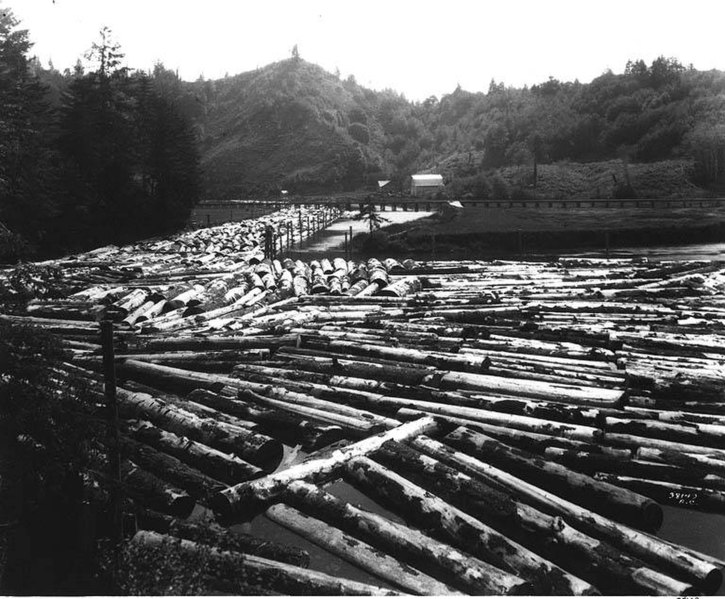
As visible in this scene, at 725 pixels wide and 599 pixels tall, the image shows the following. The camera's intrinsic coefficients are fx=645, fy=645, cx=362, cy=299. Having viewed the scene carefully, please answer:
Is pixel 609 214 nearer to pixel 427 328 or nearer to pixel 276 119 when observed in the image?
pixel 427 328

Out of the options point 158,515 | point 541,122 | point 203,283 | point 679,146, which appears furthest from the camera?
point 541,122

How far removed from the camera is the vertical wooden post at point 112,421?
6066 mm

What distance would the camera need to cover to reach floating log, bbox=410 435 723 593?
5.33 metres

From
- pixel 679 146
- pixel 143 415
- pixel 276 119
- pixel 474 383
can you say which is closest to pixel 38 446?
pixel 143 415

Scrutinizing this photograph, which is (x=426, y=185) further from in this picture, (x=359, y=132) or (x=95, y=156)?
(x=359, y=132)

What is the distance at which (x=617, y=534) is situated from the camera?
577 centimetres

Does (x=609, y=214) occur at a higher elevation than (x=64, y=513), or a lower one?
higher

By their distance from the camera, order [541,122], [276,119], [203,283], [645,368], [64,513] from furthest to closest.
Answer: [276,119] → [541,122] → [203,283] → [645,368] → [64,513]

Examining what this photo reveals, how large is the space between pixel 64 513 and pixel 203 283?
12386 mm

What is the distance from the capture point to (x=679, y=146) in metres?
80.6

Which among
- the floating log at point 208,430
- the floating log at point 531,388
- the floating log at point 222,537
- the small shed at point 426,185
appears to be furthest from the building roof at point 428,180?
the floating log at point 222,537

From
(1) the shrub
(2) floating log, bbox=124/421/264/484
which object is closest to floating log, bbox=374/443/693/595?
(2) floating log, bbox=124/421/264/484

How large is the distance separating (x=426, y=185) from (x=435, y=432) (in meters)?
82.2

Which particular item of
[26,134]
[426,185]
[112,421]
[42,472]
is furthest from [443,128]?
[112,421]
